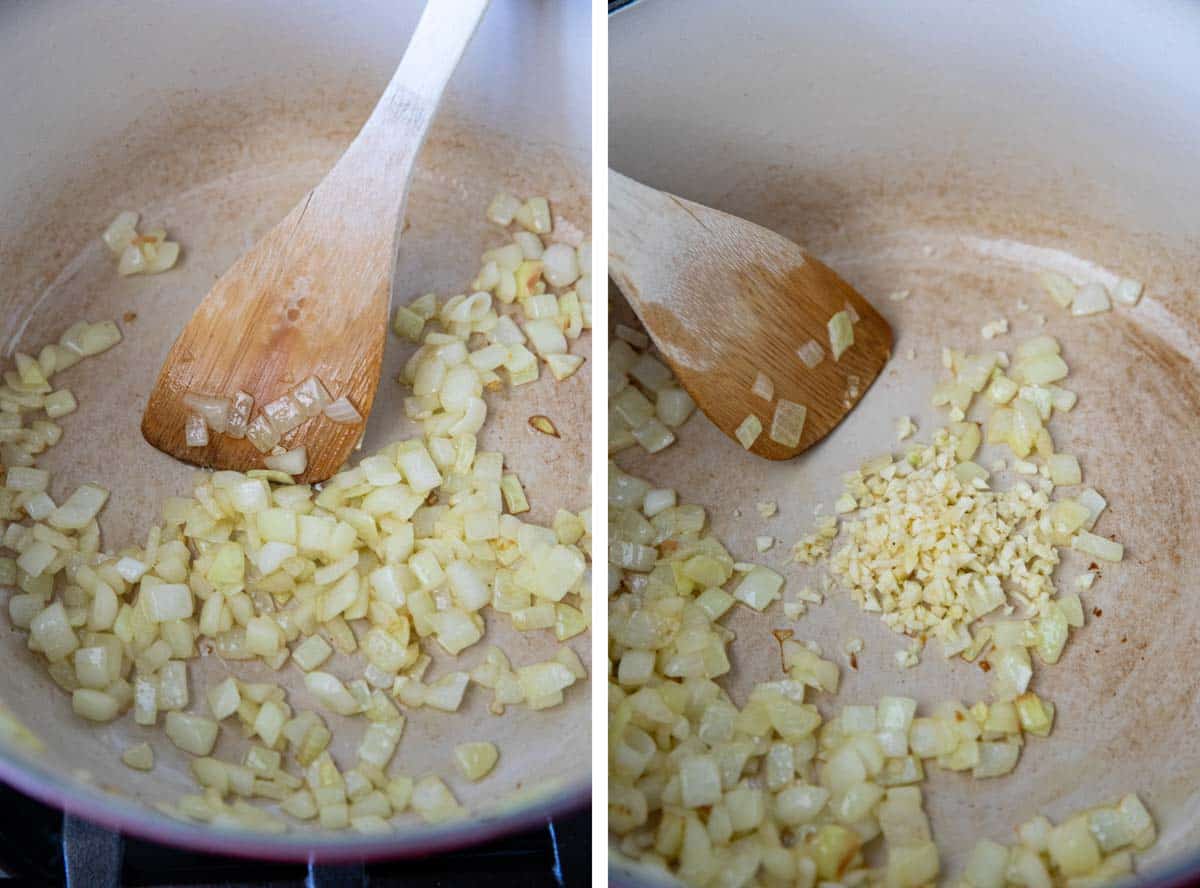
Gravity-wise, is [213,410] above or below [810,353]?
below

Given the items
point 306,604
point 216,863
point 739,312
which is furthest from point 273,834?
point 739,312

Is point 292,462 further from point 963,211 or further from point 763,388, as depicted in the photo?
point 963,211

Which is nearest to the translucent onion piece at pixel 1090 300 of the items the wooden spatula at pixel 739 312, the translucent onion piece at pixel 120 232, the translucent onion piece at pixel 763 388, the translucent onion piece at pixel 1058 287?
the translucent onion piece at pixel 1058 287

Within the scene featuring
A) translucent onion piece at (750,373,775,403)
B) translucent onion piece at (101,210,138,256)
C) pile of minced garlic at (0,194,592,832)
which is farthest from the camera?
translucent onion piece at (101,210,138,256)

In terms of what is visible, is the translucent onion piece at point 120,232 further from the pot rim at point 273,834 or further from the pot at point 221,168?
the pot rim at point 273,834

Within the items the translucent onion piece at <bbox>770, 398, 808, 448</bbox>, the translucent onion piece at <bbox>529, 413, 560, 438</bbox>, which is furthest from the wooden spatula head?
the translucent onion piece at <bbox>770, 398, 808, 448</bbox>

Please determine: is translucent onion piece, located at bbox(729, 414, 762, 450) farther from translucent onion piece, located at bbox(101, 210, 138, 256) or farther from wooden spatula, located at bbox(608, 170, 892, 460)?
translucent onion piece, located at bbox(101, 210, 138, 256)
